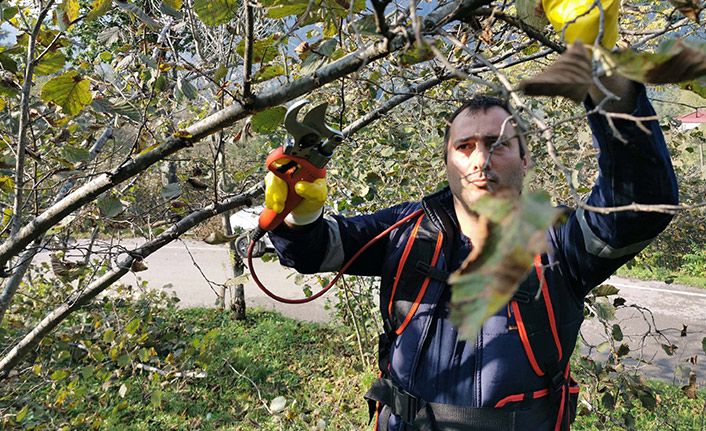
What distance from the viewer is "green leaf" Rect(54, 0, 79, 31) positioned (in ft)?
4.18

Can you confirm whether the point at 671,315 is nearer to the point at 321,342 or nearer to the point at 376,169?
the point at 321,342

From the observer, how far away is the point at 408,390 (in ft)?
4.71

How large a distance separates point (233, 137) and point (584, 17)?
1.43 metres

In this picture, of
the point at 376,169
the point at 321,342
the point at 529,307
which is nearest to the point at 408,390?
the point at 529,307

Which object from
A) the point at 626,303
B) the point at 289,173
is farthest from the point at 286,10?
the point at 626,303

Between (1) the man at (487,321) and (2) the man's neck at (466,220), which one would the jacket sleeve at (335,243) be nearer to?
(1) the man at (487,321)

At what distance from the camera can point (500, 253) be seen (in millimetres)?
300

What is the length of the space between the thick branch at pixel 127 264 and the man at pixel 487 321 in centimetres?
21

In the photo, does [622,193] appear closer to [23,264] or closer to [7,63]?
[7,63]

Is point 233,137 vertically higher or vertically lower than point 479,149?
higher

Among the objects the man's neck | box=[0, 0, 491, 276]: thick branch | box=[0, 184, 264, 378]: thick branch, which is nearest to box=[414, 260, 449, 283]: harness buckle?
the man's neck

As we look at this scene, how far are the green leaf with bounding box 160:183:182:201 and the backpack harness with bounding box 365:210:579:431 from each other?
85 centimetres

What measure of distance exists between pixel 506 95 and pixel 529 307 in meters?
1.08

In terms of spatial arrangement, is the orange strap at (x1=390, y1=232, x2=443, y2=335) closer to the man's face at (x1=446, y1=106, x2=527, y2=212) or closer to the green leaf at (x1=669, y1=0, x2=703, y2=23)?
the man's face at (x1=446, y1=106, x2=527, y2=212)
